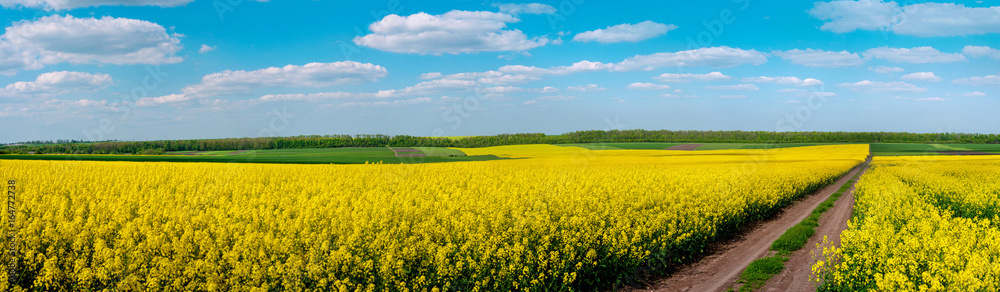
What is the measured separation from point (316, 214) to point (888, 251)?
41.6 ft

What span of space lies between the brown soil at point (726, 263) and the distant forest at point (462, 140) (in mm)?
70957

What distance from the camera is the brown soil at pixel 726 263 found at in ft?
38.5

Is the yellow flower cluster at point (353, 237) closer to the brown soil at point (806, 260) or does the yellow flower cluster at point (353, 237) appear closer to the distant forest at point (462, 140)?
the brown soil at point (806, 260)

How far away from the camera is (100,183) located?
1852 cm

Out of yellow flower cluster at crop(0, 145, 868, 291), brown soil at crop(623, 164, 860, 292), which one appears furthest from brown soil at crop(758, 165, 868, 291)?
yellow flower cluster at crop(0, 145, 868, 291)

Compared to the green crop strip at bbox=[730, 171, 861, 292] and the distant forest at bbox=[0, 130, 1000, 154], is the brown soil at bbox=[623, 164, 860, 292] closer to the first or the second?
the green crop strip at bbox=[730, 171, 861, 292]

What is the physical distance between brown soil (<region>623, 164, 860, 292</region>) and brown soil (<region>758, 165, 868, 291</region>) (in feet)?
2.91

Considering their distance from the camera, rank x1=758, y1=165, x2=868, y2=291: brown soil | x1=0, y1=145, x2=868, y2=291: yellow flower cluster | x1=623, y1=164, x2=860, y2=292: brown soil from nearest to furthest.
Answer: x1=0, y1=145, x2=868, y2=291: yellow flower cluster < x1=758, y1=165, x2=868, y2=291: brown soil < x1=623, y1=164, x2=860, y2=292: brown soil

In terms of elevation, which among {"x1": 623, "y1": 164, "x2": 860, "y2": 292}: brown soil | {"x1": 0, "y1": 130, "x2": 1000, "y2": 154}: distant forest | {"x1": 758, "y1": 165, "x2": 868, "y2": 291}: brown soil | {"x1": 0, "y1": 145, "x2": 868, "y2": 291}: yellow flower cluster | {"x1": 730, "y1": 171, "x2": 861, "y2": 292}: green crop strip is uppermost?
{"x1": 0, "y1": 130, "x2": 1000, "y2": 154}: distant forest

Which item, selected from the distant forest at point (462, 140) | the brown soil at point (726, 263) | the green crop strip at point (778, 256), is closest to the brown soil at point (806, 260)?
the green crop strip at point (778, 256)

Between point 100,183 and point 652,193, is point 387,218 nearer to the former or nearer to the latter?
point 652,193

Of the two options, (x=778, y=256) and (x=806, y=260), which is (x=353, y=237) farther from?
(x=806, y=260)

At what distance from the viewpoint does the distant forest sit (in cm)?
6438

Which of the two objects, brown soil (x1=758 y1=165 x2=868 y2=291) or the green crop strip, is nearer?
brown soil (x1=758 y1=165 x2=868 y2=291)
